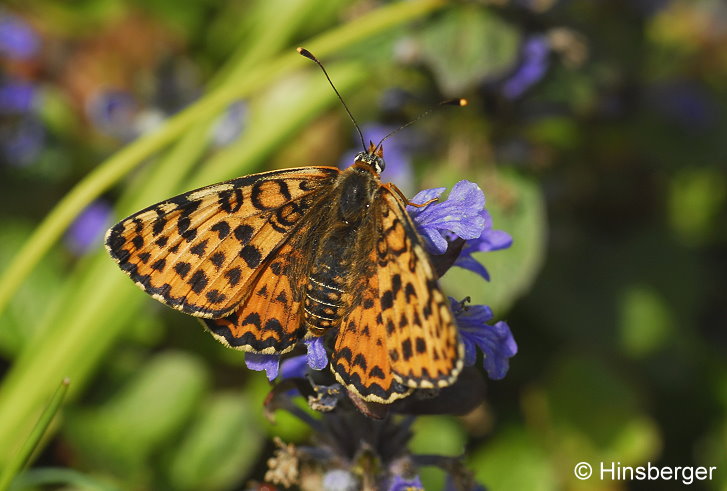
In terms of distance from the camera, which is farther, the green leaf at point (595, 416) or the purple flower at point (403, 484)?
the green leaf at point (595, 416)

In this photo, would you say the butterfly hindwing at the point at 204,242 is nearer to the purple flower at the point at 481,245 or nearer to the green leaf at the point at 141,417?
the purple flower at the point at 481,245

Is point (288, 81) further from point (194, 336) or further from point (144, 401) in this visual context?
point (144, 401)

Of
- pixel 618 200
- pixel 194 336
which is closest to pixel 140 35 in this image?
pixel 194 336

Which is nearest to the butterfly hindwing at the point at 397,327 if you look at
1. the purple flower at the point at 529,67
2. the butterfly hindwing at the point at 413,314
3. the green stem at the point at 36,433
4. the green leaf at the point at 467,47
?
the butterfly hindwing at the point at 413,314

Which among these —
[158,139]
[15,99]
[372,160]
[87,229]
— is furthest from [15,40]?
[372,160]

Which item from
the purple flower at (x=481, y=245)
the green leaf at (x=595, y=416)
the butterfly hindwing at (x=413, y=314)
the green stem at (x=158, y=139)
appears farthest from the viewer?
the green leaf at (x=595, y=416)

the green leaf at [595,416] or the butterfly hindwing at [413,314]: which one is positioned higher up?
the green leaf at [595,416]

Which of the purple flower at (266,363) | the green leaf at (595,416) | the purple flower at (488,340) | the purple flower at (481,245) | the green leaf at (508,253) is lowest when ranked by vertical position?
the purple flower at (266,363)

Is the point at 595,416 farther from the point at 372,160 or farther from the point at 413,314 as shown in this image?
the point at 413,314

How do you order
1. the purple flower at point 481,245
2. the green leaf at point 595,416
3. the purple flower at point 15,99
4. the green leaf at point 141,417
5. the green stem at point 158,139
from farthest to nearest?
the purple flower at point 15,99 < the green leaf at point 595,416 < the green leaf at point 141,417 < the green stem at point 158,139 < the purple flower at point 481,245
